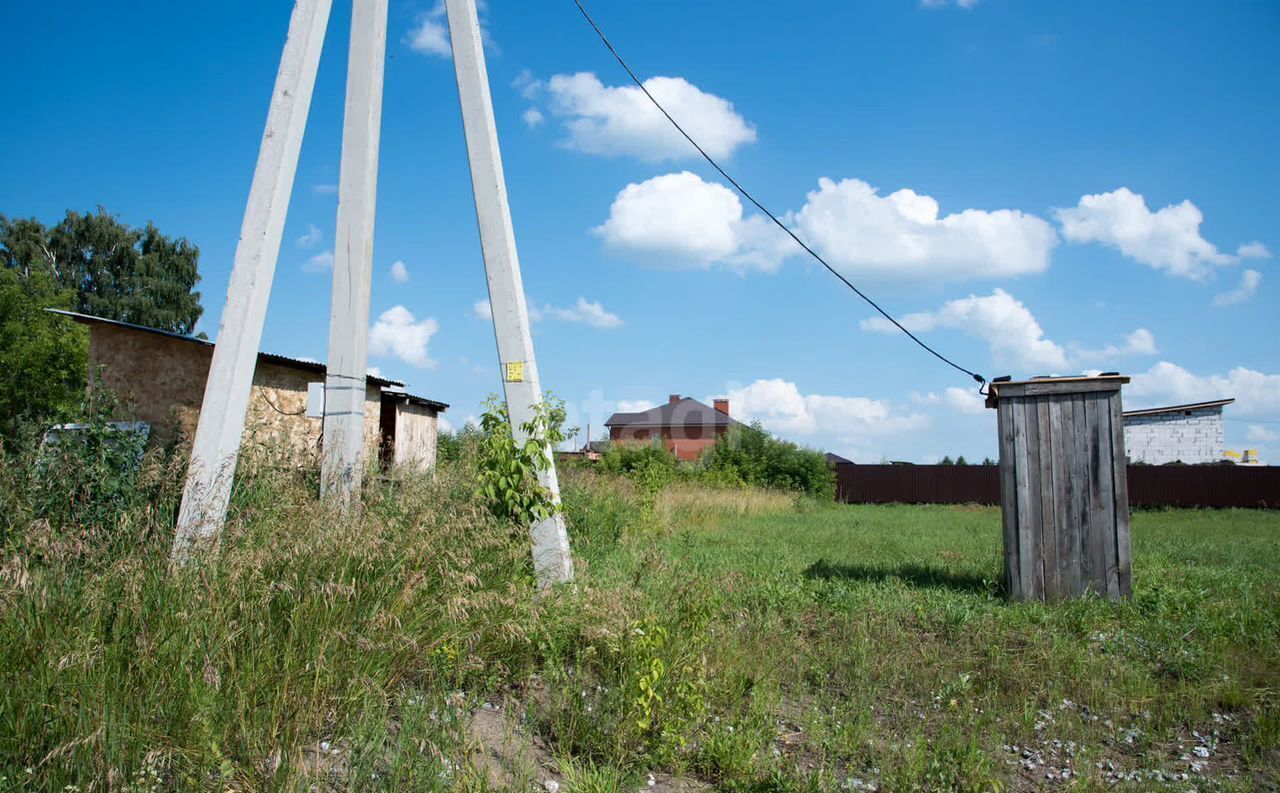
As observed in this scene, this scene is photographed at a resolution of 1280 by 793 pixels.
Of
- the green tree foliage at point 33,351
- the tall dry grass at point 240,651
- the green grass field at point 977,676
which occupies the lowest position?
the green grass field at point 977,676

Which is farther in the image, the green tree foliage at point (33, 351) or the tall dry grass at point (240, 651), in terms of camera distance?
the green tree foliage at point (33, 351)

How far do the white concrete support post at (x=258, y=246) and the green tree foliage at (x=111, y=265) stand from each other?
1329 inches

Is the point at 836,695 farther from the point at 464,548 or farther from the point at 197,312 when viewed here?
the point at 197,312

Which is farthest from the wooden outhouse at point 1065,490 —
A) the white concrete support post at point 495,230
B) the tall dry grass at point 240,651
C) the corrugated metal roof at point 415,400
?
the corrugated metal roof at point 415,400

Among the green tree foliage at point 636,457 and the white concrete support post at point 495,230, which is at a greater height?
the white concrete support post at point 495,230

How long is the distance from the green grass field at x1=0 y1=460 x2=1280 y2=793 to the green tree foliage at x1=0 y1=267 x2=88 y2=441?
→ 28.3 m

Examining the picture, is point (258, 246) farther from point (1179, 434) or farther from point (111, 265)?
point (111, 265)

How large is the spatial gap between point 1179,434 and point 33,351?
43188mm

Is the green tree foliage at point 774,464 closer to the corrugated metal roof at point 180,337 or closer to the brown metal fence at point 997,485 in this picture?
the brown metal fence at point 997,485

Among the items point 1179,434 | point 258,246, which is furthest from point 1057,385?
point 1179,434

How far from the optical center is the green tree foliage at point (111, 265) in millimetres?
33719

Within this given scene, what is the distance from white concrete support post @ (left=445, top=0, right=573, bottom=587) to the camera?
18.9 feet

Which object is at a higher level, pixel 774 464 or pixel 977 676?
pixel 774 464

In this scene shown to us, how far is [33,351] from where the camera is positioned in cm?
2680
